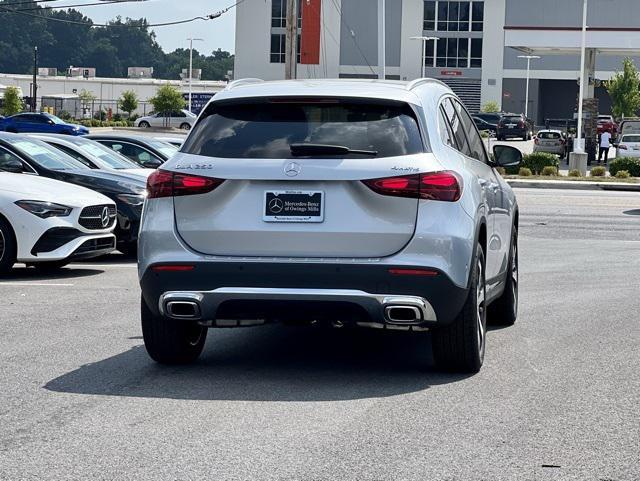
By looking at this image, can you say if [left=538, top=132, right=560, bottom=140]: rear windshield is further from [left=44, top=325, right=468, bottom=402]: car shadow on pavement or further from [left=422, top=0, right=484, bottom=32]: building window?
[left=422, top=0, right=484, bottom=32]: building window

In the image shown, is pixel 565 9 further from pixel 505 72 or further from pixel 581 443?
pixel 581 443

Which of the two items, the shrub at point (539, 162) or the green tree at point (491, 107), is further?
the green tree at point (491, 107)

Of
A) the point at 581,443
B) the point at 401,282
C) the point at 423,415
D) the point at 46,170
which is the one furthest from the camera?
the point at 46,170

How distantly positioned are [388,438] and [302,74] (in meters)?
101

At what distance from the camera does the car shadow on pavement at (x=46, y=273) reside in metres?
13.4

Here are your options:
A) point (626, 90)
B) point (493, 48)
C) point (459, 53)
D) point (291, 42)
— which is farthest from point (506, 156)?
point (493, 48)

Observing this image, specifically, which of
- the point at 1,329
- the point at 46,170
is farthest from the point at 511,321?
the point at 46,170

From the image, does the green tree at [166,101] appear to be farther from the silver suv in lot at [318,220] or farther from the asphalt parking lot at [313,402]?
the silver suv in lot at [318,220]

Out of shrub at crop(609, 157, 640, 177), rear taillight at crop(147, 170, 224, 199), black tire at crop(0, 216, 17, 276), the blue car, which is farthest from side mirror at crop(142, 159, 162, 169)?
the blue car

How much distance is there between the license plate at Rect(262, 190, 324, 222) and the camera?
7.30 m

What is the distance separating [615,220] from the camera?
24578mm

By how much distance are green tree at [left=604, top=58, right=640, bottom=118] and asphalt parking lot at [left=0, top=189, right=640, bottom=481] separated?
72.4m

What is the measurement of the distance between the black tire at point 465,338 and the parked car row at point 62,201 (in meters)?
6.36

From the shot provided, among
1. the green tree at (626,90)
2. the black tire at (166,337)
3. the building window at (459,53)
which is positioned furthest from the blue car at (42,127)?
the black tire at (166,337)
